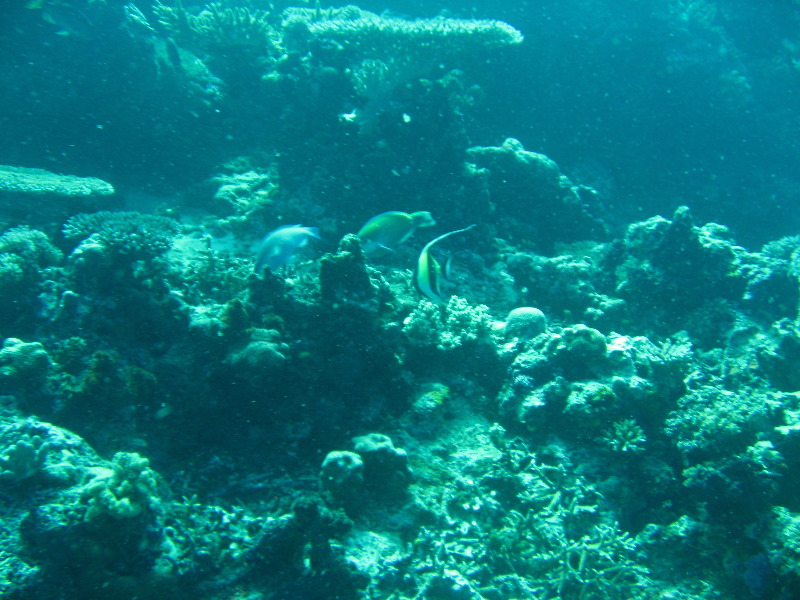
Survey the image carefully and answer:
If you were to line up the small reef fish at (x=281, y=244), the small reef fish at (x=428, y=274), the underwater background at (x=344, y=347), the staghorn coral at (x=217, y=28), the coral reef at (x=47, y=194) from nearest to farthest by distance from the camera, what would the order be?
the underwater background at (x=344, y=347)
the small reef fish at (x=428, y=274)
the small reef fish at (x=281, y=244)
the coral reef at (x=47, y=194)
the staghorn coral at (x=217, y=28)

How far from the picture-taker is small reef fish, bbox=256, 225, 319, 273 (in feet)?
13.7

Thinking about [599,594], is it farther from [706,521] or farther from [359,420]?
[359,420]

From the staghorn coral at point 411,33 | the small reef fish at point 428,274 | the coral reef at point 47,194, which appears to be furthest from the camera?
the staghorn coral at point 411,33

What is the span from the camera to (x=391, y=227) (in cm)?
457

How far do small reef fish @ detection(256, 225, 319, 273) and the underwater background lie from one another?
0.10 ft

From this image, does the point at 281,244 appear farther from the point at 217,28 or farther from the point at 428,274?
the point at 217,28

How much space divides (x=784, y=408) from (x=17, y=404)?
22.6ft

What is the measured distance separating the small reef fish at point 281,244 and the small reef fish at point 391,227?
2.15 feet

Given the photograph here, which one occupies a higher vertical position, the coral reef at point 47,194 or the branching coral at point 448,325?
the coral reef at point 47,194

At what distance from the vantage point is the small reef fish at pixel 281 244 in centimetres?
419

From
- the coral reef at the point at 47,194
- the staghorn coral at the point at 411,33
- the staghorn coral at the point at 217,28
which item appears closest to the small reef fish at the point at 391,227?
the staghorn coral at the point at 411,33

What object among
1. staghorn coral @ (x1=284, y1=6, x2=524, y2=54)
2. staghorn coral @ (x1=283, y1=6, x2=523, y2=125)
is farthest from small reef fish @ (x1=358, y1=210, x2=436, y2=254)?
staghorn coral @ (x1=284, y1=6, x2=524, y2=54)

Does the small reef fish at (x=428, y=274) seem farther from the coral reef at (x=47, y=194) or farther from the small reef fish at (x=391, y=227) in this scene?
the coral reef at (x=47, y=194)

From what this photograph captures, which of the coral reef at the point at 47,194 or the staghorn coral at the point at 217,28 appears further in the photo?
the staghorn coral at the point at 217,28
